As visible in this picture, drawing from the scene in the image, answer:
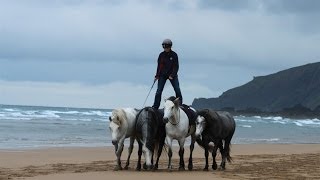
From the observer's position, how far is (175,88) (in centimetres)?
1511

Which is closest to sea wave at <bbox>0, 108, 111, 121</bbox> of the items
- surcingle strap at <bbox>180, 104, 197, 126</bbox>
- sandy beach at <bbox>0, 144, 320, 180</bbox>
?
sandy beach at <bbox>0, 144, 320, 180</bbox>

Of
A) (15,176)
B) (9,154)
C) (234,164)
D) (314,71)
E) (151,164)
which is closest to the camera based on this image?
(15,176)

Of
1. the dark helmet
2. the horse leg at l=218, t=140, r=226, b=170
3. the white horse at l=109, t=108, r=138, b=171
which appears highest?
the dark helmet

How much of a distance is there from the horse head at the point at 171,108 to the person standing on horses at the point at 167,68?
0.88 meters

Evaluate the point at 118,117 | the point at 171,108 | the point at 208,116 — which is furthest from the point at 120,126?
the point at 208,116

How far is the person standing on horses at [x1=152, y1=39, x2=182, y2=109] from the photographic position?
49.2 feet

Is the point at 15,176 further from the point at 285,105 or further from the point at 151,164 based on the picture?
the point at 285,105

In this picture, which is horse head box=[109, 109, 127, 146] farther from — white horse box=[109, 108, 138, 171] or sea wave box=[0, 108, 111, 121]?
sea wave box=[0, 108, 111, 121]

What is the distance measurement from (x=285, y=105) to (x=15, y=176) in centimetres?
13890

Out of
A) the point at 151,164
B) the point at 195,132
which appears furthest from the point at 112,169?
the point at 195,132

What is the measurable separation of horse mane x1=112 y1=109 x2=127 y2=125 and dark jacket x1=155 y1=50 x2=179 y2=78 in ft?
5.15

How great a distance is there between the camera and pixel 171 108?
13.9m

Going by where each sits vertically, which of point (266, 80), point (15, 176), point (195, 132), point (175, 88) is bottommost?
point (15, 176)

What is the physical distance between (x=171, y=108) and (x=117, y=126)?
1.26 metres
